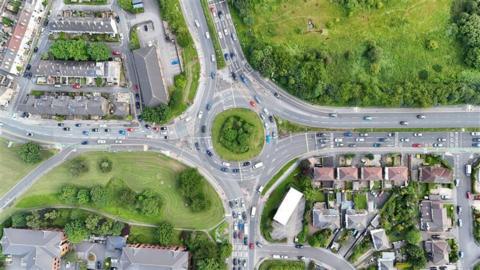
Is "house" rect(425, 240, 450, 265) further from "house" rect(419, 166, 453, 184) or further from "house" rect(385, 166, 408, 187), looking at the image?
"house" rect(385, 166, 408, 187)

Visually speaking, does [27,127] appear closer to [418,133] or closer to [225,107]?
[225,107]

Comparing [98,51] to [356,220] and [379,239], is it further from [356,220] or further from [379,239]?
[379,239]

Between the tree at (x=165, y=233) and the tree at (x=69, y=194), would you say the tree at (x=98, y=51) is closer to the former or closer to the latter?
the tree at (x=69, y=194)

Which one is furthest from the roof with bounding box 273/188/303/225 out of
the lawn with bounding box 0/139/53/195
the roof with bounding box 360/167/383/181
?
the lawn with bounding box 0/139/53/195

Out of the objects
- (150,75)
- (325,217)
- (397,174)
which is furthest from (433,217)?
(150,75)

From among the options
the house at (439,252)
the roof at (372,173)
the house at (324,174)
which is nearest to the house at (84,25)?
the house at (324,174)
